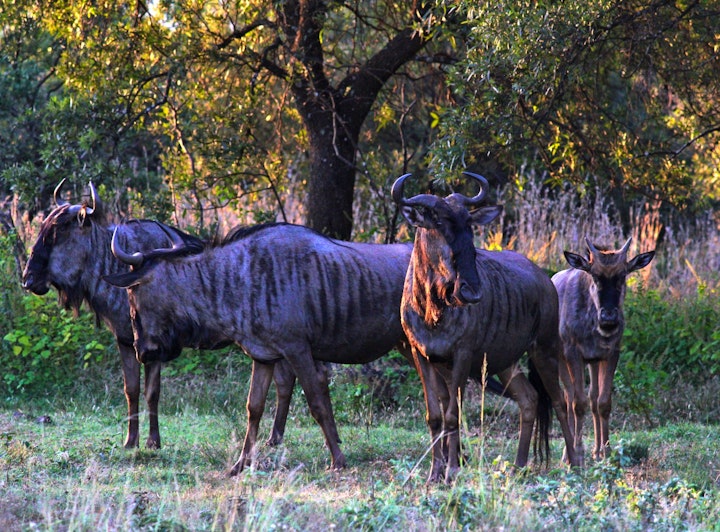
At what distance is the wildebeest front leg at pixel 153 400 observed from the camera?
854cm

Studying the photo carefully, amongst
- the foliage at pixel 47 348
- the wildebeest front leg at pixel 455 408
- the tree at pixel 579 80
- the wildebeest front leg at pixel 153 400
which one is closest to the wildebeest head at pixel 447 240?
the wildebeest front leg at pixel 455 408

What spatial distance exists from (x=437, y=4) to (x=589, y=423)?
14.1ft

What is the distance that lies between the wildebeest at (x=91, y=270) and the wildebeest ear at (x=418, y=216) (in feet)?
8.49

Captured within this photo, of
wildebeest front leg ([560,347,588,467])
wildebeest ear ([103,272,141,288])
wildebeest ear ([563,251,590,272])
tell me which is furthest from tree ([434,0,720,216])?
wildebeest ear ([103,272,141,288])

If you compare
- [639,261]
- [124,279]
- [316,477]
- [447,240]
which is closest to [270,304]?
[124,279]

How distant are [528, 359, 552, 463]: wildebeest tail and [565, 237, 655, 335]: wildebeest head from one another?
687 millimetres

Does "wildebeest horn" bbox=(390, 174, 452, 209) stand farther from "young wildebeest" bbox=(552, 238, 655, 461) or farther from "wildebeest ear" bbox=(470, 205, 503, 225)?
"young wildebeest" bbox=(552, 238, 655, 461)

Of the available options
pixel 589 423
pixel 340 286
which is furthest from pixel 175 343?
pixel 589 423

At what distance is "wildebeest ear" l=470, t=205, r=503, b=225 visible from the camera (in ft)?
23.1

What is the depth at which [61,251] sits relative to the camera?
347 inches

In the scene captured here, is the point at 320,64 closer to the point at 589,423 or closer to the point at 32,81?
the point at 589,423

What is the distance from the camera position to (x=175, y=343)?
25.7ft

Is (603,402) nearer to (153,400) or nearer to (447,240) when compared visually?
(447,240)

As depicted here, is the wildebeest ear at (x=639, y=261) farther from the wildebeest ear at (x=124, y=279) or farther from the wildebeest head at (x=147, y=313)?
the wildebeest ear at (x=124, y=279)
